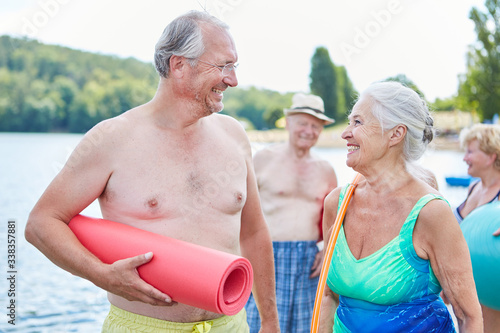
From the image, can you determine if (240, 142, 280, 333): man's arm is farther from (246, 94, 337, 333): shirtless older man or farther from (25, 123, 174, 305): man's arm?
(246, 94, 337, 333): shirtless older man

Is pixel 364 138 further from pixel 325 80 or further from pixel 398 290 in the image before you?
pixel 325 80

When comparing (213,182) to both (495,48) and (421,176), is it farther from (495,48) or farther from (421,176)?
(495,48)

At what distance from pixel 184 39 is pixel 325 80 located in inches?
1039

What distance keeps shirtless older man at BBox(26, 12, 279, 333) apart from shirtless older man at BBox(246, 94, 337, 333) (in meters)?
1.86

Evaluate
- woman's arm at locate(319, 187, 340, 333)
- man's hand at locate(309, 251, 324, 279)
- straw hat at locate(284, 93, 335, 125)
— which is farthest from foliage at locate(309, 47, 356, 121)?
woman's arm at locate(319, 187, 340, 333)

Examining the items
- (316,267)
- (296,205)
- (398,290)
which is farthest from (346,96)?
(398,290)

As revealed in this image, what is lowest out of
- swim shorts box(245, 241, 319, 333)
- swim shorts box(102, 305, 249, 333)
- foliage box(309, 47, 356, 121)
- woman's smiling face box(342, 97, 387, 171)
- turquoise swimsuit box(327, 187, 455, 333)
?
swim shorts box(245, 241, 319, 333)

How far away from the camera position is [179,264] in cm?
179

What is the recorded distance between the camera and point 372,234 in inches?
86.7

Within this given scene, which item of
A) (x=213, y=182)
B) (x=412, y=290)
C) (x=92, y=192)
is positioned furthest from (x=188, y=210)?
(x=412, y=290)

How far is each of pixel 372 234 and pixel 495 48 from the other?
3402cm

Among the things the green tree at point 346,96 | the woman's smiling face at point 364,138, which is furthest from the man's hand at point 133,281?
the green tree at point 346,96

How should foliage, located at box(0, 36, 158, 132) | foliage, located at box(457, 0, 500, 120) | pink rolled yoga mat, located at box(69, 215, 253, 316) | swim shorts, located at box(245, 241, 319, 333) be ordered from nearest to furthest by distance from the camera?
pink rolled yoga mat, located at box(69, 215, 253, 316)
swim shorts, located at box(245, 241, 319, 333)
foliage, located at box(0, 36, 158, 132)
foliage, located at box(457, 0, 500, 120)

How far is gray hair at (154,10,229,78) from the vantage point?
222cm
